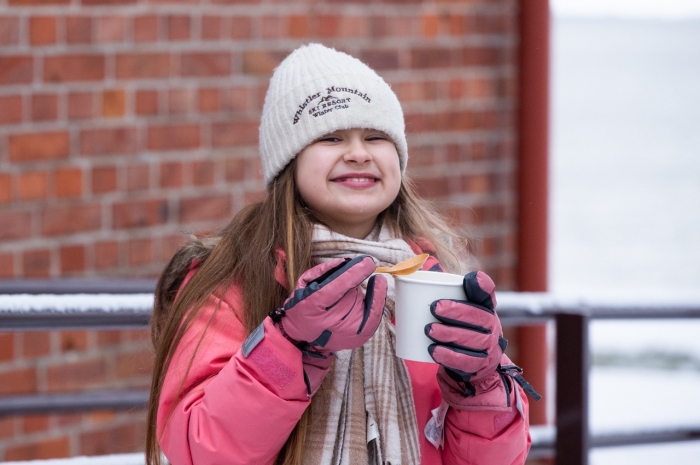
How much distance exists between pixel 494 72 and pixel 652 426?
4.82 feet

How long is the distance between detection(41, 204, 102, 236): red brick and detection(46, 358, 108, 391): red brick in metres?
0.40

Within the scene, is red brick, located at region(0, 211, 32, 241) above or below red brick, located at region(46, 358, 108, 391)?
above

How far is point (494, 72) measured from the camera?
3398 millimetres

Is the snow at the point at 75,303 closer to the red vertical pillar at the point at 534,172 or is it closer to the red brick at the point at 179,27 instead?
the red brick at the point at 179,27

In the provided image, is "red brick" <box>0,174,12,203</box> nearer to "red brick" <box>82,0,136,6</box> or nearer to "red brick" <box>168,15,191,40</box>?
"red brick" <box>82,0,136,6</box>

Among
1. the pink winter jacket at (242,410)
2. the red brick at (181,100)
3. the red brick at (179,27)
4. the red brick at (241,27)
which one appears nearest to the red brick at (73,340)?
the red brick at (181,100)

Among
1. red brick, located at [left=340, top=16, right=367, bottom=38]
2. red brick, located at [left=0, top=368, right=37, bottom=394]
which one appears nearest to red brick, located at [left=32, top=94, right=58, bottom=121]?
red brick, located at [left=0, top=368, right=37, bottom=394]

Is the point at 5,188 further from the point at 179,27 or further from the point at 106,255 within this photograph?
the point at 179,27

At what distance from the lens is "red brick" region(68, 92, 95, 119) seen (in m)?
2.61

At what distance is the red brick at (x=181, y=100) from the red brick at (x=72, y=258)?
1.71 ft

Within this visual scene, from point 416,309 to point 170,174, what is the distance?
163cm

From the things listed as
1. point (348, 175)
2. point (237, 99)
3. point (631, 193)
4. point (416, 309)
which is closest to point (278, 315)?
point (416, 309)

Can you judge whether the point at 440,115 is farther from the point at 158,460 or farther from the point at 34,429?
the point at 158,460

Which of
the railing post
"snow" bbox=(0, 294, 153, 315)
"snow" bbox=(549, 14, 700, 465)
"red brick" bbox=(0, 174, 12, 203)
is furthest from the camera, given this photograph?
"snow" bbox=(549, 14, 700, 465)
